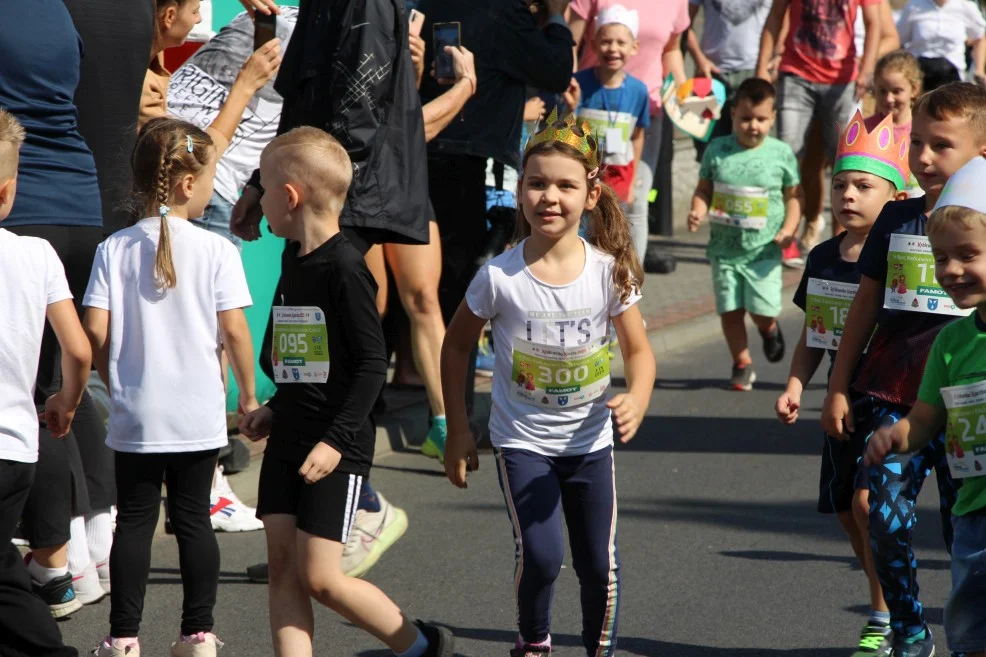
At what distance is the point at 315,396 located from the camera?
13.3 feet

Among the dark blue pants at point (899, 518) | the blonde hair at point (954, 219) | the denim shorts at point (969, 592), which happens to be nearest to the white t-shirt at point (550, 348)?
the dark blue pants at point (899, 518)

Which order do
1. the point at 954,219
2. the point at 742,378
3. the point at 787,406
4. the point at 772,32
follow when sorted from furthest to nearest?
the point at 772,32
the point at 742,378
the point at 787,406
the point at 954,219

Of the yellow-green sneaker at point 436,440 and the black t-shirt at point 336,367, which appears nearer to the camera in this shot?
the black t-shirt at point 336,367

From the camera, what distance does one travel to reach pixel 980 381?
11.7 ft

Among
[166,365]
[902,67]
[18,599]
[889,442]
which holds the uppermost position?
[902,67]

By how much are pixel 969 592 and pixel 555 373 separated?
122 cm

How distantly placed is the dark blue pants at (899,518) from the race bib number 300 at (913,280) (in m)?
0.31

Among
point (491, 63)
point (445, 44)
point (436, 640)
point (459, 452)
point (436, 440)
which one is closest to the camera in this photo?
point (459, 452)

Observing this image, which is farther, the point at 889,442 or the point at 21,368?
the point at 21,368

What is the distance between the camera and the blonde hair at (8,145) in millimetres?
3943

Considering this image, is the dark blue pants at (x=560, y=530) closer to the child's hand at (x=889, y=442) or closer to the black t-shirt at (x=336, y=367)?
the black t-shirt at (x=336, y=367)

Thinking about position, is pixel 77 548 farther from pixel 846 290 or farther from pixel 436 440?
pixel 846 290

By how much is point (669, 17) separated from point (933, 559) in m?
5.41

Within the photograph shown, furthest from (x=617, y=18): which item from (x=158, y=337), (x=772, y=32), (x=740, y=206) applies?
(x=158, y=337)
